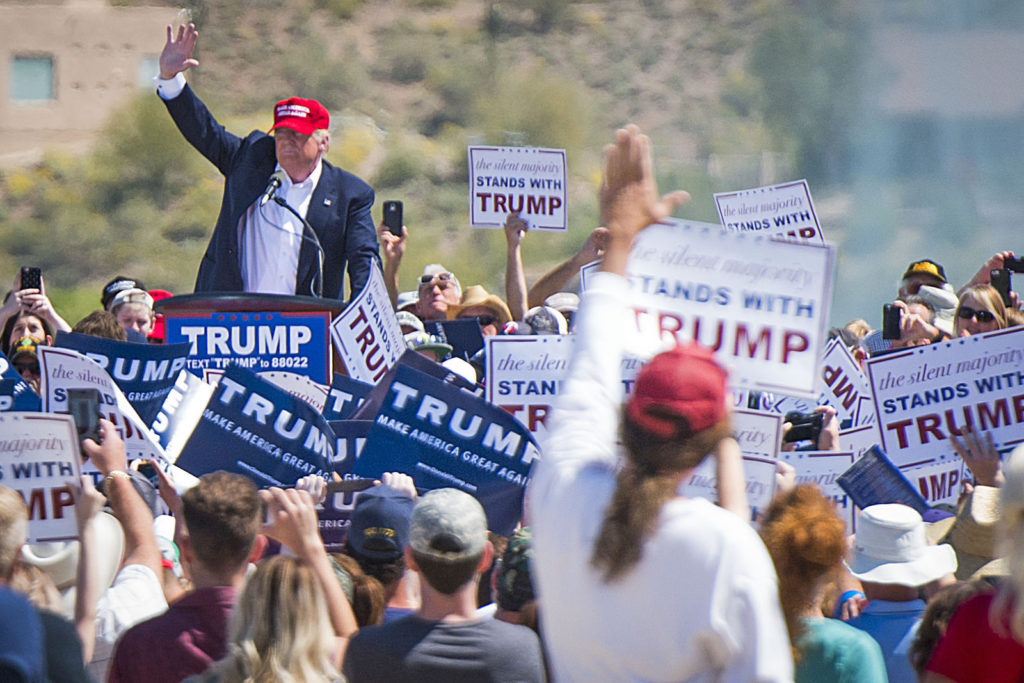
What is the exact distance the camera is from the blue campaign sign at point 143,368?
5.20m

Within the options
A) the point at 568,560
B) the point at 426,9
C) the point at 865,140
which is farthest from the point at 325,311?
the point at 426,9

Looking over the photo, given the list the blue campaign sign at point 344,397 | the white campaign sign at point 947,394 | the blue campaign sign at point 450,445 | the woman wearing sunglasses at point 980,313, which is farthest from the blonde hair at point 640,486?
the woman wearing sunglasses at point 980,313

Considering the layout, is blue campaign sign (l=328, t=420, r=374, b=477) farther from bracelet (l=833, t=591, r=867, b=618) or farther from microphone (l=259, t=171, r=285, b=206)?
microphone (l=259, t=171, r=285, b=206)

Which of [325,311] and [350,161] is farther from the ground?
[350,161]

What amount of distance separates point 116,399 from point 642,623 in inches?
111

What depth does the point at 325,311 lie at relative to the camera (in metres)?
6.51

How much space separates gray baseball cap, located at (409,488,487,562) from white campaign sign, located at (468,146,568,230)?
6.29m

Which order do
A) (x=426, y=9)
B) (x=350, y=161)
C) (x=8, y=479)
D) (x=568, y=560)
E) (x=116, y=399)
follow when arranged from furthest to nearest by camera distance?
(x=426, y=9) → (x=350, y=161) → (x=116, y=399) → (x=8, y=479) → (x=568, y=560)

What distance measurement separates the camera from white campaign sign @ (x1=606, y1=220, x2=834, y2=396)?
11.5ft

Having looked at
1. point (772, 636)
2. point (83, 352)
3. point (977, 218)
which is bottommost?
point (772, 636)

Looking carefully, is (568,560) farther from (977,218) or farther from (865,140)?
(865,140)

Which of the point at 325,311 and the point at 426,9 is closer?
the point at 325,311

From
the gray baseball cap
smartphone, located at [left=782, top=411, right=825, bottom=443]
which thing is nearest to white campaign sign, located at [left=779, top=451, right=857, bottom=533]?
smartphone, located at [left=782, top=411, right=825, bottom=443]

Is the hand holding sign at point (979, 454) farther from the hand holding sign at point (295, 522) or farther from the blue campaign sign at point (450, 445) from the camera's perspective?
the hand holding sign at point (295, 522)
